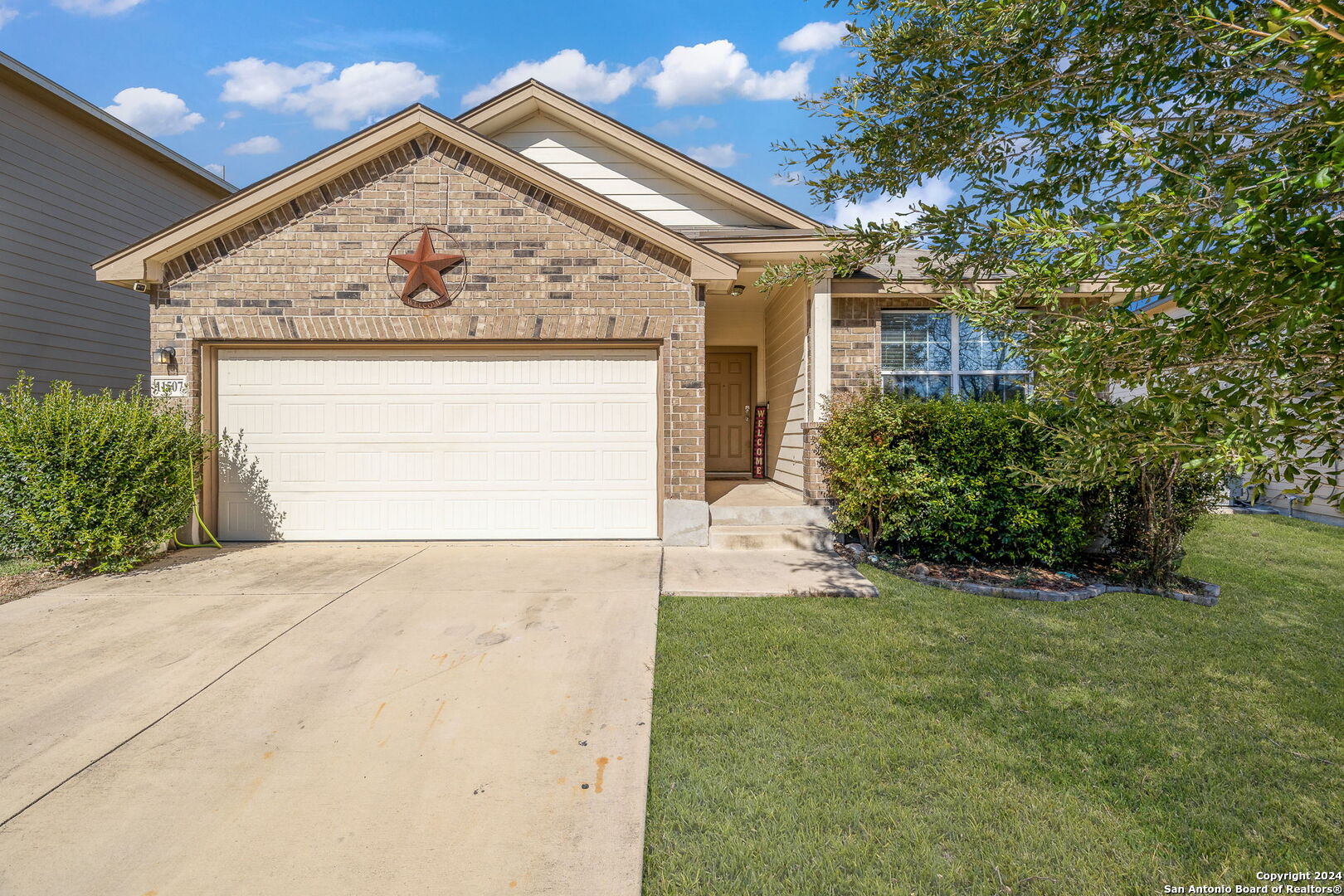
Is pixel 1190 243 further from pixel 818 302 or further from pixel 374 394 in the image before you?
pixel 374 394

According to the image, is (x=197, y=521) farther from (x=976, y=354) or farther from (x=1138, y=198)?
(x=976, y=354)

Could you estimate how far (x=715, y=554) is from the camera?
6.60 metres

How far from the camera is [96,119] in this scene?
30.8ft

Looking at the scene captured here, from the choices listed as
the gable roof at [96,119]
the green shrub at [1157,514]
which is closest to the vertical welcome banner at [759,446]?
the green shrub at [1157,514]

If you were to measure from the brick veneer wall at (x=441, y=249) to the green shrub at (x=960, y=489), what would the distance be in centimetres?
198

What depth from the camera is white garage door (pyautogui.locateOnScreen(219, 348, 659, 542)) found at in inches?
281

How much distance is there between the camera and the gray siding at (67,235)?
845 cm

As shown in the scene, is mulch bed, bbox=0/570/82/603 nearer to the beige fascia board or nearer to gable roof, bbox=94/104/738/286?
gable roof, bbox=94/104/738/286

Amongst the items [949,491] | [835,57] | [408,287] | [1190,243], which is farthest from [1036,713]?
[408,287]

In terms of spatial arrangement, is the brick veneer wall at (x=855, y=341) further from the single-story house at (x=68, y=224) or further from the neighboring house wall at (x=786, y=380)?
the single-story house at (x=68, y=224)

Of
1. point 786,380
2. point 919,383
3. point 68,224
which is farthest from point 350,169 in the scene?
point 919,383

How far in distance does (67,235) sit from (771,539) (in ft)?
37.9

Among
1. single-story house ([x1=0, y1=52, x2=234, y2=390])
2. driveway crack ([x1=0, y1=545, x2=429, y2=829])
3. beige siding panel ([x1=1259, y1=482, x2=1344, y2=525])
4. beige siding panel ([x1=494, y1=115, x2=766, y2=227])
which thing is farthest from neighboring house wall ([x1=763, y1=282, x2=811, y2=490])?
single-story house ([x1=0, y1=52, x2=234, y2=390])

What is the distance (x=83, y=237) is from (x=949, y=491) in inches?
518
